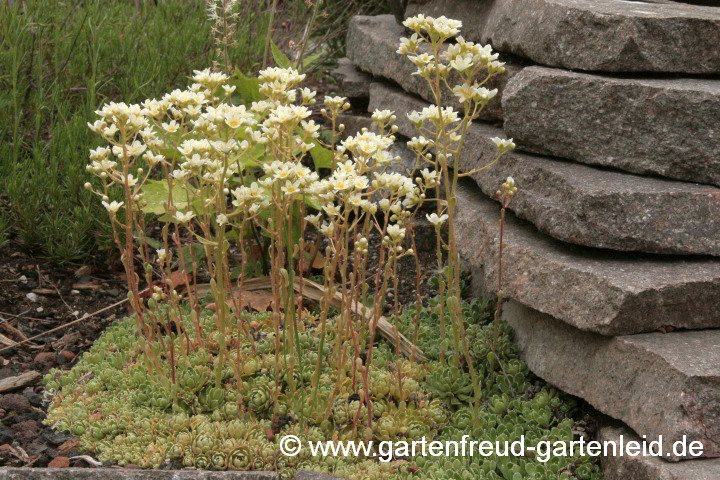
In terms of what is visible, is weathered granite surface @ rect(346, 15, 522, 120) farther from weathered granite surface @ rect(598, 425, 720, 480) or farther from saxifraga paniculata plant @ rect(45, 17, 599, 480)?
weathered granite surface @ rect(598, 425, 720, 480)

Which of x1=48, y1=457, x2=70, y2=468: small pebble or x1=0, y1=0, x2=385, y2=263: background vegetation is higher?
x1=0, y1=0, x2=385, y2=263: background vegetation

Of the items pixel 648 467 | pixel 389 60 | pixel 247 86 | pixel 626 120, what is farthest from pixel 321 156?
pixel 648 467

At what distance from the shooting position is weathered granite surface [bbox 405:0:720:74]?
3.31 meters

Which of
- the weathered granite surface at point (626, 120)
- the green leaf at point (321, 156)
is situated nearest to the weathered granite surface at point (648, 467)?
the weathered granite surface at point (626, 120)

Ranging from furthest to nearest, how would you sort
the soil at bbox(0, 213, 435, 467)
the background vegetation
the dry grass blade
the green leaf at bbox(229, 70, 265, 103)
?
the green leaf at bbox(229, 70, 265, 103) < the background vegetation < the dry grass blade < the soil at bbox(0, 213, 435, 467)

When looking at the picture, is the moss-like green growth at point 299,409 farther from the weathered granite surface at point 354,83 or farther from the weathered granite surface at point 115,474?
the weathered granite surface at point 354,83

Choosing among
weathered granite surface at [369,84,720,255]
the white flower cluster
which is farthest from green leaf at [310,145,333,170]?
weathered granite surface at [369,84,720,255]

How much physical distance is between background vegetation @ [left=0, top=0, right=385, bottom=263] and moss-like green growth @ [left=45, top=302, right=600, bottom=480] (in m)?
0.94

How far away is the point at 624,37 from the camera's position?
331 cm

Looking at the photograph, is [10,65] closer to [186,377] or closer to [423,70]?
[186,377]

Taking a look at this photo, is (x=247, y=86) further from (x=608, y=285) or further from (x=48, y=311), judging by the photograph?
(x=608, y=285)

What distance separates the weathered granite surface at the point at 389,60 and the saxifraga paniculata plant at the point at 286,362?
93cm

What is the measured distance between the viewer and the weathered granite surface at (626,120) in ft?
10.5

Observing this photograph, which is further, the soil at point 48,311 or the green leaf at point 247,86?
the green leaf at point 247,86
